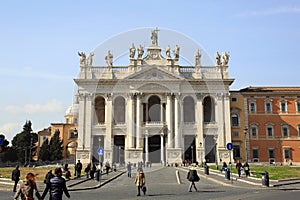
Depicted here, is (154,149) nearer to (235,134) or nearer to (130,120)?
(130,120)

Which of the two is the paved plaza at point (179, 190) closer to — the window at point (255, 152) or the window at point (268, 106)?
the window at point (255, 152)

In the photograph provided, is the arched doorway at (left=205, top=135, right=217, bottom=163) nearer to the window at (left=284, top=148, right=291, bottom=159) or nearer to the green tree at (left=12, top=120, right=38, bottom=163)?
the window at (left=284, top=148, right=291, bottom=159)

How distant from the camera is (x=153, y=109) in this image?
217ft

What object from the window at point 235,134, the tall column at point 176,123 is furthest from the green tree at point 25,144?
the window at point 235,134

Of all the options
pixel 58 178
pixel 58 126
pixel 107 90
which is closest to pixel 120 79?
pixel 107 90

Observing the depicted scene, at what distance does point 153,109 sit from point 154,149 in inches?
293

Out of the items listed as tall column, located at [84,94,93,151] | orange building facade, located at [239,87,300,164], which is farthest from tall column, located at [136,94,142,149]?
orange building facade, located at [239,87,300,164]

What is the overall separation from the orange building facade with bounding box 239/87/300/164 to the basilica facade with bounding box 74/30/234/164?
528 cm

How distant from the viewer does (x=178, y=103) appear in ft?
208

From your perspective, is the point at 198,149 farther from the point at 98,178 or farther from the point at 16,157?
the point at 16,157

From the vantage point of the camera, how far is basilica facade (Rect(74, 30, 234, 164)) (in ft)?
204

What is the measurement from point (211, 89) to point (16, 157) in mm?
49765

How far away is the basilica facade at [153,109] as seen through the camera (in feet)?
204

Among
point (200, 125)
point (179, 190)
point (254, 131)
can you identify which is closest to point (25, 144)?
point (200, 125)
